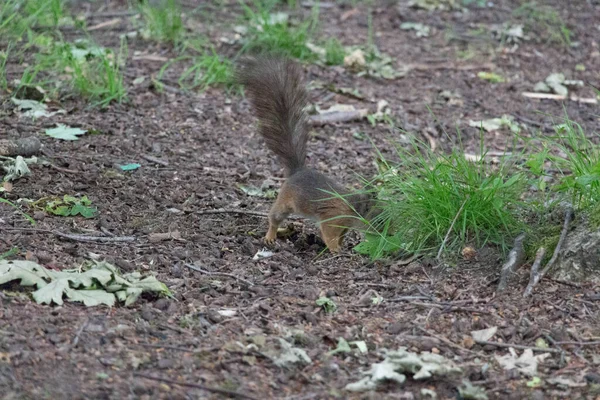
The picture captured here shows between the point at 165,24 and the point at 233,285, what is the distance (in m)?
4.73

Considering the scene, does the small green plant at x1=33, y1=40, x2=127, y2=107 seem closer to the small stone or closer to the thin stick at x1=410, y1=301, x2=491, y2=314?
the thin stick at x1=410, y1=301, x2=491, y2=314

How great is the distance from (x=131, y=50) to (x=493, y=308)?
5.40 metres

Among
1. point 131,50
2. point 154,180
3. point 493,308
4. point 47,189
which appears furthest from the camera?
point 131,50

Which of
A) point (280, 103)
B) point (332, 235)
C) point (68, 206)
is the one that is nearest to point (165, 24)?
point (280, 103)

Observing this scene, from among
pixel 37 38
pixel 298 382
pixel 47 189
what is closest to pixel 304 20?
pixel 37 38

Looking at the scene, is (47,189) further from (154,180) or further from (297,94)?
(297,94)

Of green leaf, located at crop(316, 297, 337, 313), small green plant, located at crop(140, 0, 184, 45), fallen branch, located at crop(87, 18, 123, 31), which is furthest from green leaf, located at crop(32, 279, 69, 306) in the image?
fallen branch, located at crop(87, 18, 123, 31)

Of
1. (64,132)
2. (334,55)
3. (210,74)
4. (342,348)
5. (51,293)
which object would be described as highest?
(51,293)

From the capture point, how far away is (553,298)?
4199 mm

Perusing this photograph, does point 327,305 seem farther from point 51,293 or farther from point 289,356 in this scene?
point 51,293

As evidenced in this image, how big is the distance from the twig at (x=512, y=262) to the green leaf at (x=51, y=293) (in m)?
2.10

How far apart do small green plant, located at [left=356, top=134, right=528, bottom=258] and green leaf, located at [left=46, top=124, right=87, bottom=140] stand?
2651mm

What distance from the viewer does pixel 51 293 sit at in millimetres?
3840

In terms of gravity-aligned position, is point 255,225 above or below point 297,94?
below
